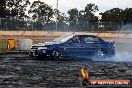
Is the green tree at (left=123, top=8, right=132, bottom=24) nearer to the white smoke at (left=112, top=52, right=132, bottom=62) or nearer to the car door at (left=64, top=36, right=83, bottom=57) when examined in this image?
the white smoke at (left=112, top=52, right=132, bottom=62)

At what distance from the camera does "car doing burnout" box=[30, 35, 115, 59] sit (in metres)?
24.4

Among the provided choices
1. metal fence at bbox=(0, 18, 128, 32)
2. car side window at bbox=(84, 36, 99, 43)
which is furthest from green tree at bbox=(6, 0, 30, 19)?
car side window at bbox=(84, 36, 99, 43)

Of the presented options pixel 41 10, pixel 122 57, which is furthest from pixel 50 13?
pixel 122 57

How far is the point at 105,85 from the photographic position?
9086 mm

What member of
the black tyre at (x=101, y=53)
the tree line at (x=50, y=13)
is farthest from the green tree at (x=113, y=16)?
the black tyre at (x=101, y=53)

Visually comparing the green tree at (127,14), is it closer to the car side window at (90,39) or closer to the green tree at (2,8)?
the green tree at (2,8)

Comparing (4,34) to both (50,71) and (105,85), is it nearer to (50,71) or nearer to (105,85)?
(50,71)

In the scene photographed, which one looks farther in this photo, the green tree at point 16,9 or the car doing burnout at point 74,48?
the green tree at point 16,9

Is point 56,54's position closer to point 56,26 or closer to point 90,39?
point 90,39

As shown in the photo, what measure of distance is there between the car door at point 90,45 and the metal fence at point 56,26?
27972 millimetres

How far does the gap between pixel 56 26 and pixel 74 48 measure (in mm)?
30483

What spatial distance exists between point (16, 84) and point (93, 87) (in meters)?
4.72

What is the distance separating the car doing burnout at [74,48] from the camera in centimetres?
2436

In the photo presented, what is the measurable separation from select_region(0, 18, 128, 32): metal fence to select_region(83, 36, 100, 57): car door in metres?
28.0
